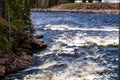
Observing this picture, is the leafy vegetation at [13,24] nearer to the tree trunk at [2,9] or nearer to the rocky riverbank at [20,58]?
the tree trunk at [2,9]

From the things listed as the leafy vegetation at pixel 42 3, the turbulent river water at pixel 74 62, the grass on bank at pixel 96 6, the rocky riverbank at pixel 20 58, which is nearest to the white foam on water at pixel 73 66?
the turbulent river water at pixel 74 62

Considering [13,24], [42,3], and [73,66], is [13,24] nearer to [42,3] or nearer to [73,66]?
[73,66]

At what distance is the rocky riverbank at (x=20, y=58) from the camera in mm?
22688

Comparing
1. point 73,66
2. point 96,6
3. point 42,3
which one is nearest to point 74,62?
point 73,66

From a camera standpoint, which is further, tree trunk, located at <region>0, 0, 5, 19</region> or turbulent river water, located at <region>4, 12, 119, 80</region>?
tree trunk, located at <region>0, 0, 5, 19</region>

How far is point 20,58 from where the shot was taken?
25969mm

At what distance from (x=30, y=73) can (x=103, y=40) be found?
18.5 meters

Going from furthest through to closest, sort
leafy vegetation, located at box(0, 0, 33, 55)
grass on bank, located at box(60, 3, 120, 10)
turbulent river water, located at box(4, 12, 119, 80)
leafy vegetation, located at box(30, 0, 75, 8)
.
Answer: leafy vegetation, located at box(30, 0, 75, 8)
grass on bank, located at box(60, 3, 120, 10)
leafy vegetation, located at box(0, 0, 33, 55)
turbulent river water, located at box(4, 12, 119, 80)

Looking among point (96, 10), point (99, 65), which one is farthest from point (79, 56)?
point (96, 10)

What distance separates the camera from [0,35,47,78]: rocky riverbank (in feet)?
74.4

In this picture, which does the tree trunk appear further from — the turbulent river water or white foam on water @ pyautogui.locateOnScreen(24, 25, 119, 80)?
white foam on water @ pyautogui.locateOnScreen(24, 25, 119, 80)

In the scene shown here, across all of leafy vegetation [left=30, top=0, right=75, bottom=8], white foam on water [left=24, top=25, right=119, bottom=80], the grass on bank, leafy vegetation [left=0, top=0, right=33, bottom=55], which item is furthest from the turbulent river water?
leafy vegetation [left=30, top=0, right=75, bottom=8]

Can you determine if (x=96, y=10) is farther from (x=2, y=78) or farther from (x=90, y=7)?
(x=2, y=78)

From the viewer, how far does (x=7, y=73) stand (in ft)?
73.0
